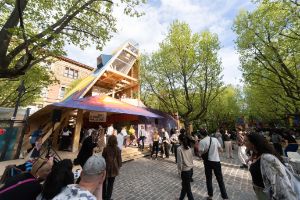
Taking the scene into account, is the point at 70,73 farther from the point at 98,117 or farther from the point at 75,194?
the point at 75,194

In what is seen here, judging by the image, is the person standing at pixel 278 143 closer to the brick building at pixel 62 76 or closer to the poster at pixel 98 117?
the poster at pixel 98 117

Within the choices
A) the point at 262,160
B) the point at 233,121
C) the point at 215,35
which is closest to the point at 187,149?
the point at 262,160

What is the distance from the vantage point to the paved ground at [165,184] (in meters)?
5.81

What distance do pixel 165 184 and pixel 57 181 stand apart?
19.5 ft

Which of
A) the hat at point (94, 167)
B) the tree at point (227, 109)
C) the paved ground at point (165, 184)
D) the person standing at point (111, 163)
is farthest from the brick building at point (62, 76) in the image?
the hat at point (94, 167)

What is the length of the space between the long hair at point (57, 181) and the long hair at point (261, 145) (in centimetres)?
289

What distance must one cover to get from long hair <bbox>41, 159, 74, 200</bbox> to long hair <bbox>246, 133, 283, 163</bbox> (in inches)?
114

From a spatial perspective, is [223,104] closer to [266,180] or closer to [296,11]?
[296,11]

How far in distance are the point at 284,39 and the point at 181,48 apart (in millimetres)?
7620

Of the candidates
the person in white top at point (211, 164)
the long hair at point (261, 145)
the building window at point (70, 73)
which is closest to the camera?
the long hair at point (261, 145)

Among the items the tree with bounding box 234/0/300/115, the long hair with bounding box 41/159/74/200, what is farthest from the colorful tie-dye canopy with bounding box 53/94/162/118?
the tree with bounding box 234/0/300/115

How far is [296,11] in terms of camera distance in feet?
31.0

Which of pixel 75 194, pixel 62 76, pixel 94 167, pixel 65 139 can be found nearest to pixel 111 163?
pixel 94 167

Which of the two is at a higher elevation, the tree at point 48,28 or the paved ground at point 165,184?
the tree at point 48,28
